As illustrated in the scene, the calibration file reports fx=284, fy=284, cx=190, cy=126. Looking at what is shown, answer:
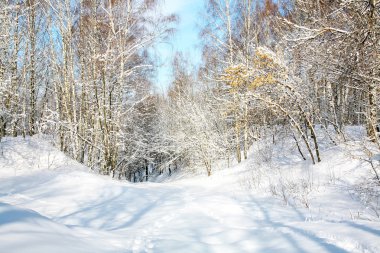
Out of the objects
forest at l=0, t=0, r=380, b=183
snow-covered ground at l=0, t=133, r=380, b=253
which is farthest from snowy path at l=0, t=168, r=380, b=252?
forest at l=0, t=0, r=380, b=183

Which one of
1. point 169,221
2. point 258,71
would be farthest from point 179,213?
point 258,71

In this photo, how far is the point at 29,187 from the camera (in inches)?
304

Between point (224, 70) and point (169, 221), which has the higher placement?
point (224, 70)

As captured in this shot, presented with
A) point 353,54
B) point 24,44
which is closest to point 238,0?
point 353,54

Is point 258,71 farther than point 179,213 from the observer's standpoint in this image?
Yes

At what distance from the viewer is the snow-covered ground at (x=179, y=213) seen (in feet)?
10.7

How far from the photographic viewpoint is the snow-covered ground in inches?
128

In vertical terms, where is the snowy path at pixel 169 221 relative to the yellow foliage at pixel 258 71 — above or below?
below

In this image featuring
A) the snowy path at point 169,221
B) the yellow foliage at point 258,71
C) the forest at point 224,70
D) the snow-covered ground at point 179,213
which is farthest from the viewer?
the yellow foliage at point 258,71

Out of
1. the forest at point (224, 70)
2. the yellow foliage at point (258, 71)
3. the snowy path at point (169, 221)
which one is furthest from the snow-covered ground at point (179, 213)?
the yellow foliage at point (258, 71)

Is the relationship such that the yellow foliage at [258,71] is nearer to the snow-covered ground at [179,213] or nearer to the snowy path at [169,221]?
the snow-covered ground at [179,213]

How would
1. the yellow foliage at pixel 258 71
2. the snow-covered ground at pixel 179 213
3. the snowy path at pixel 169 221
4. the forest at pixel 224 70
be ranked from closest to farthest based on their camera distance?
the snow-covered ground at pixel 179 213 → the snowy path at pixel 169 221 → the forest at pixel 224 70 → the yellow foliage at pixel 258 71

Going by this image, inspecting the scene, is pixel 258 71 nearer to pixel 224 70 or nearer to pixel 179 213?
pixel 224 70

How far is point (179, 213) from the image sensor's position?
5.84 meters
